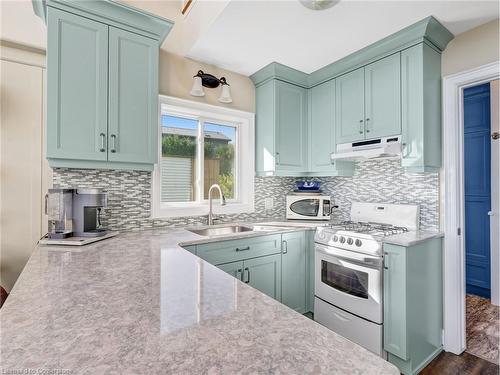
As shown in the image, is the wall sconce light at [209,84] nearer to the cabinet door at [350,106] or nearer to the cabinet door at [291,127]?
the cabinet door at [291,127]

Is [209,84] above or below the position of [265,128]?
above

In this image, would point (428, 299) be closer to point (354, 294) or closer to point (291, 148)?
point (354, 294)

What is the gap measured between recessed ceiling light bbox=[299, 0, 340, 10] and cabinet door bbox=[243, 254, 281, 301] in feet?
6.22

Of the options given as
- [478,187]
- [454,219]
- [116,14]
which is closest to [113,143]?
[116,14]

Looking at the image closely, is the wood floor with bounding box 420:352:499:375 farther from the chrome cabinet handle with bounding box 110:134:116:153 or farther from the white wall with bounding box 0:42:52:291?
the white wall with bounding box 0:42:52:291

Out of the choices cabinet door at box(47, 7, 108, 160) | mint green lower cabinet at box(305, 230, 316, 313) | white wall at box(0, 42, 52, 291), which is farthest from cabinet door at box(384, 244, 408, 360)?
white wall at box(0, 42, 52, 291)

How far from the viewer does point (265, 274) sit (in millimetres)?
2244

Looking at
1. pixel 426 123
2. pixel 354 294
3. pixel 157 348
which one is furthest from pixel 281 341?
pixel 426 123

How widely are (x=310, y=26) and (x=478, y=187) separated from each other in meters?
2.77

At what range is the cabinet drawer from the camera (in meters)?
1.95

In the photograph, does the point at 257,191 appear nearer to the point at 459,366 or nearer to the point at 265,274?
the point at 265,274

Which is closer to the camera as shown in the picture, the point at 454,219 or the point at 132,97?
the point at 132,97

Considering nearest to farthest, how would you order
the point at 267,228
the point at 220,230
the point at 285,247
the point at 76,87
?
1. the point at 76,87
2. the point at 285,247
3. the point at 267,228
4. the point at 220,230

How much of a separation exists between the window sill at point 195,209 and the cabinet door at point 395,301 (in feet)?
4.77
